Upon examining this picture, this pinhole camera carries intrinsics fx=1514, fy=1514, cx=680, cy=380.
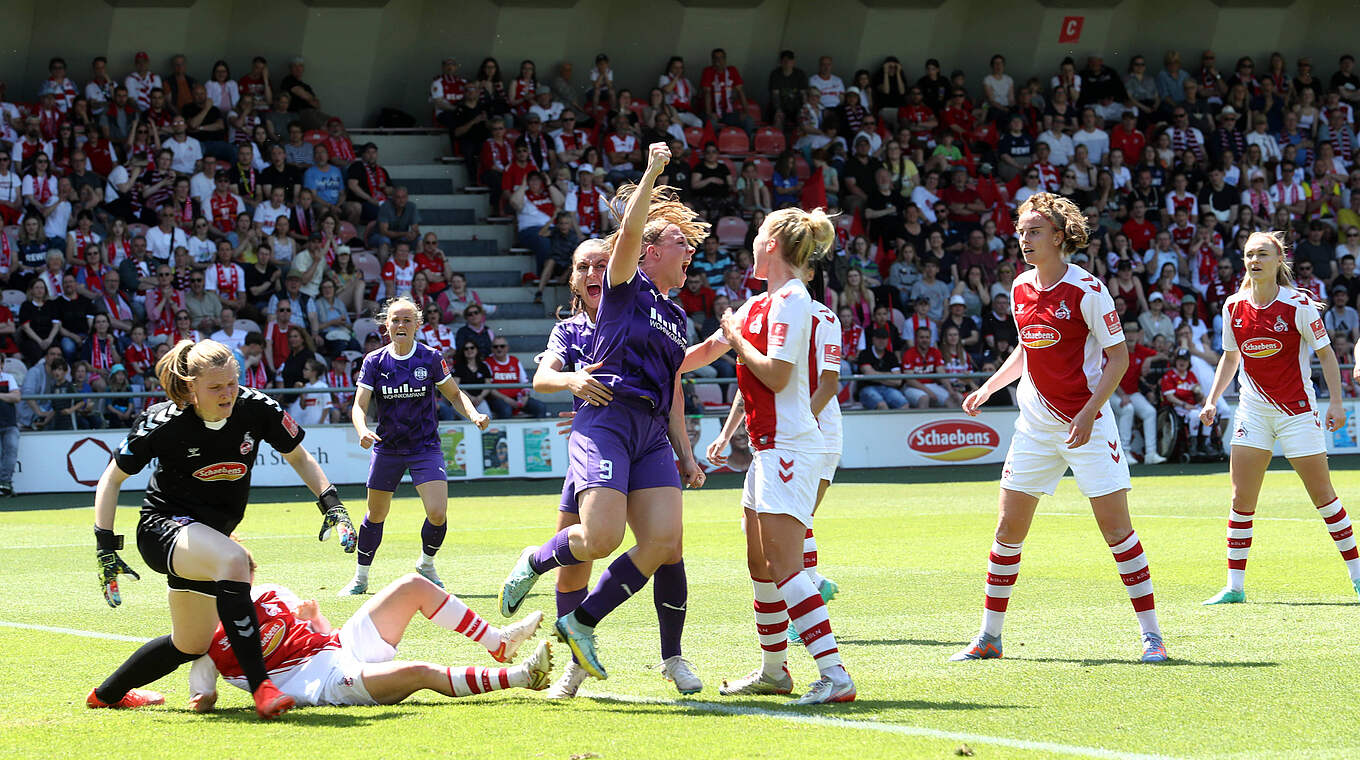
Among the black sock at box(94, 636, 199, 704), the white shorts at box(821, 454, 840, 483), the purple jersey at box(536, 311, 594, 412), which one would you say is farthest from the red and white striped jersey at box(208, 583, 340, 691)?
the white shorts at box(821, 454, 840, 483)

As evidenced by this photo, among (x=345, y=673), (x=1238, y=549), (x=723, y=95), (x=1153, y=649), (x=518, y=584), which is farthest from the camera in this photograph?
(x=723, y=95)

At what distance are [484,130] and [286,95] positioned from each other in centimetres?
328

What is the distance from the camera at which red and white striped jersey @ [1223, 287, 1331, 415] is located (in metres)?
9.34

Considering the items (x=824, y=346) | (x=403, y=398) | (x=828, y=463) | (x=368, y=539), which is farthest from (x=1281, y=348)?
(x=368, y=539)

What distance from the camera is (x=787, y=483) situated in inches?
236

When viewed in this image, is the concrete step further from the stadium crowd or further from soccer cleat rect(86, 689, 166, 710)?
soccer cleat rect(86, 689, 166, 710)

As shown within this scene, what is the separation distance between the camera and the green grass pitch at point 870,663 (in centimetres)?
528

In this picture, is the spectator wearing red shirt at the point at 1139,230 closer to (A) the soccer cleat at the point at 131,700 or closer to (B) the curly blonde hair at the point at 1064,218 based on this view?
(B) the curly blonde hair at the point at 1064,218

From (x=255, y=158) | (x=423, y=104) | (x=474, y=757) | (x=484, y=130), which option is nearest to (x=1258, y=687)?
(x=474, y=757)

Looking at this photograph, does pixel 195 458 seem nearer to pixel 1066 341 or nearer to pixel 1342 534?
pixel 1066 341

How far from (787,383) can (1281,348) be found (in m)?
4.75

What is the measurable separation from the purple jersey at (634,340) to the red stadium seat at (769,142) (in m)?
21.5

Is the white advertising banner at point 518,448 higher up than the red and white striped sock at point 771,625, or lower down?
lower down

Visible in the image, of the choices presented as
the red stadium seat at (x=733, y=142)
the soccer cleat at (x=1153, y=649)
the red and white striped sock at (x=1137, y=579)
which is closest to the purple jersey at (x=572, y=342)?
the red and white striped sock at (x=1137, y=579)
